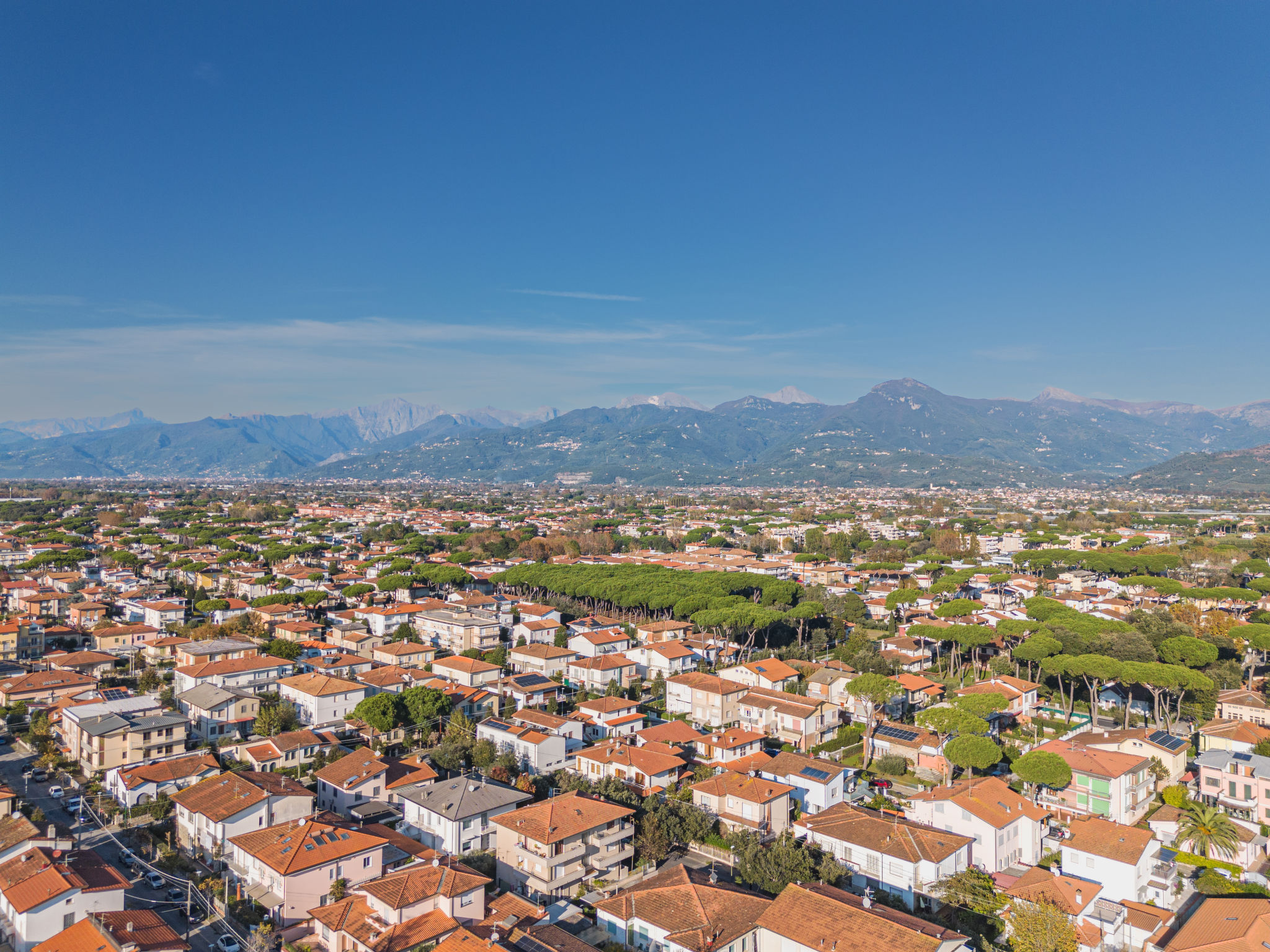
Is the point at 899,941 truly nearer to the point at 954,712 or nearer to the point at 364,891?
the point at 364,891

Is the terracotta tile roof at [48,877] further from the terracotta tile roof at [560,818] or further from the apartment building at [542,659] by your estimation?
the apartment building at [542,659]

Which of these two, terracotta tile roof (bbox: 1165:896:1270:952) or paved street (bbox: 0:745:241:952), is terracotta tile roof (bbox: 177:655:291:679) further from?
terracotta tile roof (bbox: 1165:896:1270:952)

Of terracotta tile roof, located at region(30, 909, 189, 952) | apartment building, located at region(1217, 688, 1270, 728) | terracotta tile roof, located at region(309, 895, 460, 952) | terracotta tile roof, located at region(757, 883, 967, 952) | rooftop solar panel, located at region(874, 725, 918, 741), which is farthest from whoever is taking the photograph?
apartment building, located at region(1217, 688, 1270, 728)

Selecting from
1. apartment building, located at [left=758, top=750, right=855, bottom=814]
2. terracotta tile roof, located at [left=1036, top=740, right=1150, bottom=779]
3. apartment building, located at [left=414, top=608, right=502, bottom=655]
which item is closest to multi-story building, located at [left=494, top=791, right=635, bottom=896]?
apartment building, located at [left=758, top=750, right=855, bottom=814]

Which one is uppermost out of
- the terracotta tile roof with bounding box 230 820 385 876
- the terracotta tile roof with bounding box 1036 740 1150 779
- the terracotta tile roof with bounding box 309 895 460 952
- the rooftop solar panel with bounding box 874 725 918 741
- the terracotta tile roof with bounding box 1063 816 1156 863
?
the terracotta tile roof with bounding box 230 820 385 876

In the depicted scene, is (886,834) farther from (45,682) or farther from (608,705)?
(45,682)

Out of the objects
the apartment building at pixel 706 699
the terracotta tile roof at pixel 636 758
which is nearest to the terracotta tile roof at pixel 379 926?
the terracotta tile roof at pixel 636 758

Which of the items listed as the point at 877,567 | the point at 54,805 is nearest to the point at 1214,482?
the point at 877,567
